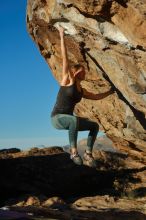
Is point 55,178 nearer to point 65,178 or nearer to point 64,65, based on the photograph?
point 65,178

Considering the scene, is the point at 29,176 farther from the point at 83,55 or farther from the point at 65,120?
the point at 65,120

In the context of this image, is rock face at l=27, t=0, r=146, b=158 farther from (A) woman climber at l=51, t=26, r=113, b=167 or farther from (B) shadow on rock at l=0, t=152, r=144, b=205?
(B) shadow on rock at l=0, t=152, r=144, b=205

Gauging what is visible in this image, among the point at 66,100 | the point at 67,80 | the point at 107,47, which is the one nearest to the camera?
the point at 66,100

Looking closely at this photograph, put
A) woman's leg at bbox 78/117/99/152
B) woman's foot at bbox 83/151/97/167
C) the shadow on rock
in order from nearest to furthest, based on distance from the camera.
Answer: woman's leg at bbox 78/117/99/152 < woman's foot at bbox 83/151/97/167 < the shadow on rock

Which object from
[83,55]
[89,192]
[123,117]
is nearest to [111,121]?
[123,117]

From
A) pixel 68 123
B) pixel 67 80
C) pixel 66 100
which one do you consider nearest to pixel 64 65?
pixel 67 80

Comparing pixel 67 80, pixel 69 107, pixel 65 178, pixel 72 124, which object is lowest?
pixel 65 178

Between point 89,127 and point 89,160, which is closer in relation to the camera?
point 89,127

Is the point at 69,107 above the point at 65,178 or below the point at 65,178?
above

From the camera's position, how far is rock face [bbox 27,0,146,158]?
1203cm

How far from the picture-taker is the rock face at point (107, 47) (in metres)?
12.0

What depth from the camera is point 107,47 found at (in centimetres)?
1360

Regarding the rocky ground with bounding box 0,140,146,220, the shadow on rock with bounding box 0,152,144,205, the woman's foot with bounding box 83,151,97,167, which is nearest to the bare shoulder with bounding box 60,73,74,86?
the woman's foot with bounding box 83,151,97,167

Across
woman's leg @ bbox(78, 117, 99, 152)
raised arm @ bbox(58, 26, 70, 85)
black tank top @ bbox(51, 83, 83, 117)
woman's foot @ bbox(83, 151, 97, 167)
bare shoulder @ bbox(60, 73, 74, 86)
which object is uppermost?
raised arm @ bbox(58, 26, 70, 85)
